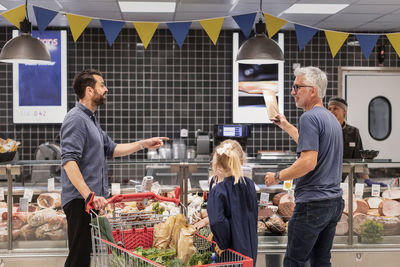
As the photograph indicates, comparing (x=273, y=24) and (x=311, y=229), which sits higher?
(x=273, y=24)

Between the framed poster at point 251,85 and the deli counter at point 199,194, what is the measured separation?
3.61 m

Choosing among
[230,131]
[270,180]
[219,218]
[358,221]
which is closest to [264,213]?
[358,221]

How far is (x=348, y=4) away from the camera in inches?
223

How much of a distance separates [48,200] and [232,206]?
1846 mm

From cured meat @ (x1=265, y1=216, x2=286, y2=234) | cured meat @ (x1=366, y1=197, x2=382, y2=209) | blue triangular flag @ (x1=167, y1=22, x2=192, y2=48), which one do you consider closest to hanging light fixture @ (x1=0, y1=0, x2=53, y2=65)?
blue triangular flag @ (x1=167, y1=22, x2=192, y2=48)

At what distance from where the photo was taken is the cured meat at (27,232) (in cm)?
347

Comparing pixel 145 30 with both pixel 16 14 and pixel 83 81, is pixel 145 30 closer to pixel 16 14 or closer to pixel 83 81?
pixel 16 14

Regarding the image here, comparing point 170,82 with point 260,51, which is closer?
point 260,51

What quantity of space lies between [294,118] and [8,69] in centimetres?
427

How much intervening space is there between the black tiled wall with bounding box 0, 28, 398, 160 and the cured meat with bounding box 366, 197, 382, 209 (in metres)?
3.72

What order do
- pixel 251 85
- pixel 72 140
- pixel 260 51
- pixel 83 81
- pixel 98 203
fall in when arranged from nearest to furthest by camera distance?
pixel 98 203 < pixel 72 140 < pixel 83 81 < pixel 260 51 < pixel 251 85

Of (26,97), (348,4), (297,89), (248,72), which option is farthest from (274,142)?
(297,89)

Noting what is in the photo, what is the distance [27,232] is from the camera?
3.49 m

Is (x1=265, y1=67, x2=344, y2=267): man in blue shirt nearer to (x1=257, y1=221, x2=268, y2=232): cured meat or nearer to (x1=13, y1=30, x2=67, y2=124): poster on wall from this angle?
(x1=257, y1=221, x2=268, y2=232): cured meat
